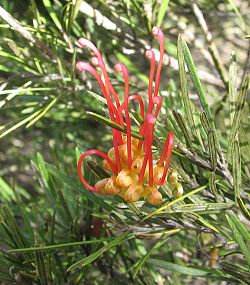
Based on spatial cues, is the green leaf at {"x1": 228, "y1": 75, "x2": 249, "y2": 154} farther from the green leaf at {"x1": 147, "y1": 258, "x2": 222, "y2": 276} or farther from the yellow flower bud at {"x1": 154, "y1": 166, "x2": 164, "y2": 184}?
the green leaf at {"x1": 147, "y1": 258, "x2": 222, "y2": 276}

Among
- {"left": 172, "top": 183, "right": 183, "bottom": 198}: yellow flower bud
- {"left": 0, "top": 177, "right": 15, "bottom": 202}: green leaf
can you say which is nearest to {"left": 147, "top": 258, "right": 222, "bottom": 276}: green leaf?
{"left": 172, "top": 183, "right": 183, "bottom": 198}: yellow flower bud

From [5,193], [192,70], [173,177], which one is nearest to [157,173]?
[173,177]

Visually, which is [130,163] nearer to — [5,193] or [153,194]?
[153,194]

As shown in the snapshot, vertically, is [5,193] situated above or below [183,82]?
below

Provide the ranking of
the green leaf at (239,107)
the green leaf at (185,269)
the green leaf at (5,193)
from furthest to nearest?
Result: the green leaf at (5,193) → the green leaf at (185,269) → the green leaf at (239,107)

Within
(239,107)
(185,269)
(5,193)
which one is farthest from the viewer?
(5,193)

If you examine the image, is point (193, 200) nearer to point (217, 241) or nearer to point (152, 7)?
point (217, 241)

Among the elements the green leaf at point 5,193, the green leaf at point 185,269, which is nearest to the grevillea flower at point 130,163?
the green leaf at point 185,269

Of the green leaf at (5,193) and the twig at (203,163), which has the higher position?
the twig at (203,163)

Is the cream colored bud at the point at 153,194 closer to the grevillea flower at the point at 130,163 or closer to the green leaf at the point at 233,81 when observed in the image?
the grevillea flower at the point at 130,163

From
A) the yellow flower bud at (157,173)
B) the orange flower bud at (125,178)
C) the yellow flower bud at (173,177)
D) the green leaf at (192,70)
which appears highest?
the green leaf at (192,70)
